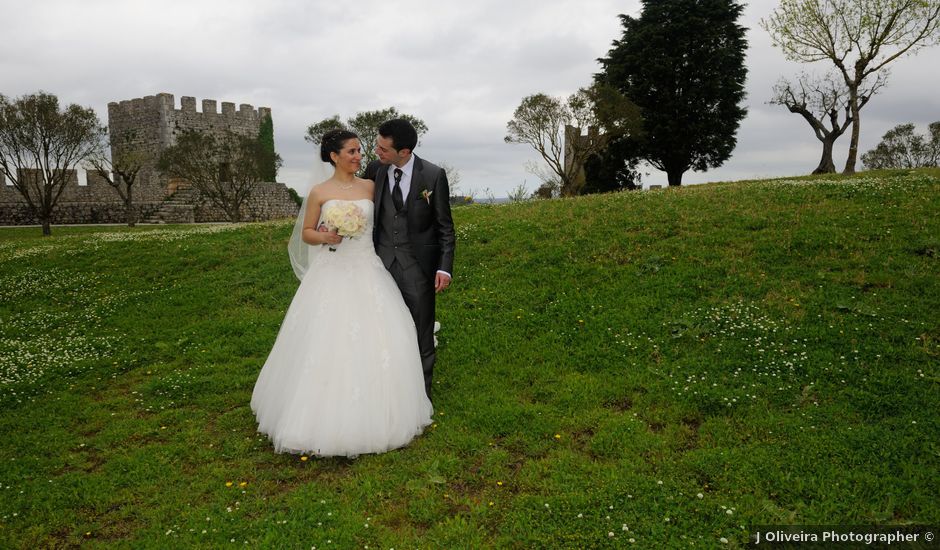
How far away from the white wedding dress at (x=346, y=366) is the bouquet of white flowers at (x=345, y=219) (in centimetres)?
17

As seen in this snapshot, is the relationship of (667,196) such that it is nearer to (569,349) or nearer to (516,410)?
(569,349)

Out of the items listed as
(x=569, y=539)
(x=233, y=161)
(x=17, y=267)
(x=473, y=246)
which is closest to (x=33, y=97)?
(x=233, y=161)

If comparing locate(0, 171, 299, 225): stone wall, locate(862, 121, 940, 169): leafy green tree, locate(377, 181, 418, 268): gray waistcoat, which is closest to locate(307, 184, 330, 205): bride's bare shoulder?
locate(377, 181, 418, 268): gray waistcoat

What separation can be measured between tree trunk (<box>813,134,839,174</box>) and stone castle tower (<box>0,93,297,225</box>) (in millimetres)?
39260

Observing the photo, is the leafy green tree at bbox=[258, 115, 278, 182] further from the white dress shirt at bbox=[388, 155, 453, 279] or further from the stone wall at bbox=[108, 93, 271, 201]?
the white dress shirt at bbox=[388, 155, 453, 279]

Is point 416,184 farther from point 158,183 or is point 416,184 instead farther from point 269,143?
point 269,143

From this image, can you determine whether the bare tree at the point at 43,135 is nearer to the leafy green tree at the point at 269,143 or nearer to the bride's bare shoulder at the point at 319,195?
the leafy green tree at the point at 269,143

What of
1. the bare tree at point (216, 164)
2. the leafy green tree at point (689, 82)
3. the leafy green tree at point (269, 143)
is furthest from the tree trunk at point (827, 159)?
the leafy green tree at point (269, 143)

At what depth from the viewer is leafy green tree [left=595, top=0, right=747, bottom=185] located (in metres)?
42.9

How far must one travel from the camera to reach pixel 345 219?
22.4ft

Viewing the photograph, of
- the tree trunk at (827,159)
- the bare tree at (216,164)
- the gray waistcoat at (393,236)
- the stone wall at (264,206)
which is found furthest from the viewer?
the stone wall at (264,206)

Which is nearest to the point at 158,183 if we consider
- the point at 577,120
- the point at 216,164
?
the point at 216,164

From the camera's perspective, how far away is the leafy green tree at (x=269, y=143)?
45903 millimetres

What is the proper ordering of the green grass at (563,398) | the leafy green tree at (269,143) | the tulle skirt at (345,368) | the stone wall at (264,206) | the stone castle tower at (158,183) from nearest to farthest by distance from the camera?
1. the green grass at (563,398)
2. the tulle skirt at (345,368)
3. the stone castle tower at (158,183)
4. the stone wall at (264,206)
5. the leafy green tree at (269,143)
